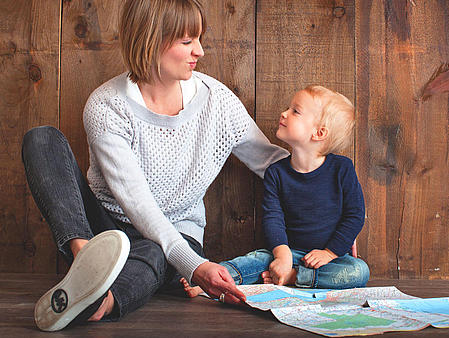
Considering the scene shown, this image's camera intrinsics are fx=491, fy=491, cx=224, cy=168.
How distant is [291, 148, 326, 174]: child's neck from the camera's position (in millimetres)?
1465

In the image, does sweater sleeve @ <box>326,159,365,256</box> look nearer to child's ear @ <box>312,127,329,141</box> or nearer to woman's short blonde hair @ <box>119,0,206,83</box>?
child's ear @ <box>312,127,329,141</box>

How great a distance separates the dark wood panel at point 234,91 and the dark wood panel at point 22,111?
1.69 feet

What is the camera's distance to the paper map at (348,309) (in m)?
0.92

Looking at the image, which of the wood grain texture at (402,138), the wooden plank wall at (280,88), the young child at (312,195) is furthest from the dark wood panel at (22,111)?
the wood grain texture at (402,138)

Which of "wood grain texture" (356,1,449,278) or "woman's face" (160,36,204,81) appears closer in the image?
"woman's face" (160,36,204,81)

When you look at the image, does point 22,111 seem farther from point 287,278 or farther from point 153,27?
point 287,278

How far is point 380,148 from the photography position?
5.20 ft

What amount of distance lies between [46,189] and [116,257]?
0.37 m

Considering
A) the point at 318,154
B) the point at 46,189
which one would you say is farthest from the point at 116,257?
the point at 318,154

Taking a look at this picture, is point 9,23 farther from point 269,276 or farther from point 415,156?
point 415,156

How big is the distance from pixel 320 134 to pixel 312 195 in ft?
0.60

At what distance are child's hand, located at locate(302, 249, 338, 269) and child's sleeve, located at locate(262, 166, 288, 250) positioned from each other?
80 mm

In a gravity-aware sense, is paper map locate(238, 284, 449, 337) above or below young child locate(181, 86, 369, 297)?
below

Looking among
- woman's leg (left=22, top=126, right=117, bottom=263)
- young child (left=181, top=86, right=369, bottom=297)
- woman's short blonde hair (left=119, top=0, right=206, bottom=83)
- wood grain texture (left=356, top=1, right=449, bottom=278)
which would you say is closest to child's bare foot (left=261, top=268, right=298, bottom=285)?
young child (left=181, top=86, right=369, bottom=297)
